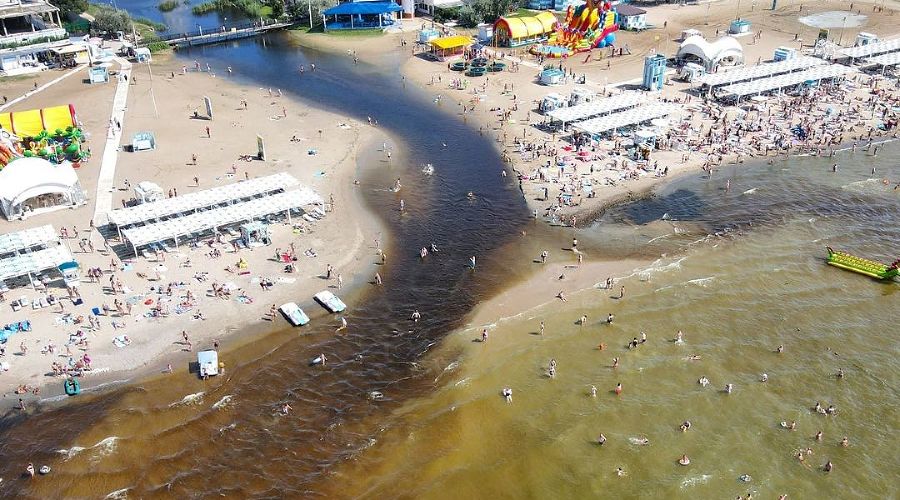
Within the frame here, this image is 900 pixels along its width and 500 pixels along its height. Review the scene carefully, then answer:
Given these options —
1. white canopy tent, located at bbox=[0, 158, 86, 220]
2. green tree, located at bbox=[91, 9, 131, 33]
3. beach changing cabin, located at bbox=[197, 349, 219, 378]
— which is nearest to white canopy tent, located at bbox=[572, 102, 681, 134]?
beach changing cabin, located at bbox=[197, 349, 219, 378]

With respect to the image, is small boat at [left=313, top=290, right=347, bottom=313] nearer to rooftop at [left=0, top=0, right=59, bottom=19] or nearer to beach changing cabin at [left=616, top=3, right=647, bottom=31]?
rooftop at [left=0, top=0, right=59, bottom=19]

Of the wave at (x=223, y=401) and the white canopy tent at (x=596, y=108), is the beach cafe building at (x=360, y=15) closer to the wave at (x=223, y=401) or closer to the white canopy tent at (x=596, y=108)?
the white canopy tent at (x=596, y=108)

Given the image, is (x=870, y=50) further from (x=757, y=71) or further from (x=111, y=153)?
(x=111, y=153)

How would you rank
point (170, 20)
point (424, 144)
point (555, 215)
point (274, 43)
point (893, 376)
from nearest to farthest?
point (893, 376), point (555, 215), point (424, 144), point (274, 43), point (170, 20)

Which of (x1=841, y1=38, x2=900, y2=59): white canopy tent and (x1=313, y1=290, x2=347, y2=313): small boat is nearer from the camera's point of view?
(x1=313, y1=290, x2=347, y2=313): small boat

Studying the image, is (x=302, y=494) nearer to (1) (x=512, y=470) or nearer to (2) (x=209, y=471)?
(2) (x=209, y=471)

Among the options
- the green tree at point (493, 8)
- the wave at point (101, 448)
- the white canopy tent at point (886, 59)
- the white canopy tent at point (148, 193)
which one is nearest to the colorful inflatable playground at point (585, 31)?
the green tree at point (493, 8)

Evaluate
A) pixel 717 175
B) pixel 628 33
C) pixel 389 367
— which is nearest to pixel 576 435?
pixel 389 367
